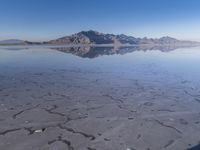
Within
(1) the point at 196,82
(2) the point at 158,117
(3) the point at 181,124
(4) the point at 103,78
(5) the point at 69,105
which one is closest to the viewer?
(3) the point at 181,124

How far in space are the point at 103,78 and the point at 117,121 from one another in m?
6.17

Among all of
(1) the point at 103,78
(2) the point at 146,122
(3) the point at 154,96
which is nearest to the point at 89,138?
(2) the point at 146,122

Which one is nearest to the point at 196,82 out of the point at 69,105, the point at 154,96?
the point at 154,96

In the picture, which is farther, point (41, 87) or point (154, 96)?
point (41, 87)

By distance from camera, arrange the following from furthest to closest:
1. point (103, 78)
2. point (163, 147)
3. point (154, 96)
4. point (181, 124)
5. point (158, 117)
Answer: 1. point (103, 78)
2. point (154, 96)
3. point (158, 117)
4. point (181, 124)
5. point (163, 147)

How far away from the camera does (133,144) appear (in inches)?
190

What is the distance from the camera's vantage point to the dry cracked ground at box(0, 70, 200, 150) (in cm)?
487

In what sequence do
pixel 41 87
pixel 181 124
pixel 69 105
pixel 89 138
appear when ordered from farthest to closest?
pixel 41 87
pixel 69 105
pixel 181 124
pixel 89 138

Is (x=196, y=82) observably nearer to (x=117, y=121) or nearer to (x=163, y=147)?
(x=117, y=121)

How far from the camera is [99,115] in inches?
257

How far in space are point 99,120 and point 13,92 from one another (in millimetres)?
4155

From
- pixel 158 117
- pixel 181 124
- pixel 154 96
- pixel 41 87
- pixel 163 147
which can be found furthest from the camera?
pixel 41 87

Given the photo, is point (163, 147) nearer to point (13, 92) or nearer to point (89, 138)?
point (89, 138)

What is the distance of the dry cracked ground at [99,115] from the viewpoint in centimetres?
487
